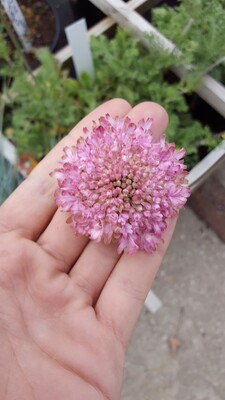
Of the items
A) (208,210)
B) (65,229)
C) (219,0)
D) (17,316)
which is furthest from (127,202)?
(208,210)

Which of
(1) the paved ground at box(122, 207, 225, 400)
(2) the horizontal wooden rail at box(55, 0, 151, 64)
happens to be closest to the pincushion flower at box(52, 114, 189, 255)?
(2) the horizontal wooden rail at box(55, 0, 151, 64)

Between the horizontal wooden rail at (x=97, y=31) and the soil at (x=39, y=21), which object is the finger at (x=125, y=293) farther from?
the soil at (x=39, y=21)

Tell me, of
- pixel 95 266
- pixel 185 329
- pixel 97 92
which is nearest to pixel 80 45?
pixel 97 92

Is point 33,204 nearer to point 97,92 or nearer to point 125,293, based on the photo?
point 125,293

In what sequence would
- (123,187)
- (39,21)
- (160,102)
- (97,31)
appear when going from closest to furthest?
(123,187) → (160,102) → (97,31) → (39,21)

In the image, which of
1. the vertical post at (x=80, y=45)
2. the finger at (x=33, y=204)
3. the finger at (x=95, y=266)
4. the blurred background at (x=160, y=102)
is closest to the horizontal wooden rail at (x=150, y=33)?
the blurred background at (x=160, y=102)

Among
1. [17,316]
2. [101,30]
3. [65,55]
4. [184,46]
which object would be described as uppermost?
[184,46]

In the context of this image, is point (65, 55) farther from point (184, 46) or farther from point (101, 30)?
point (184, 46)
